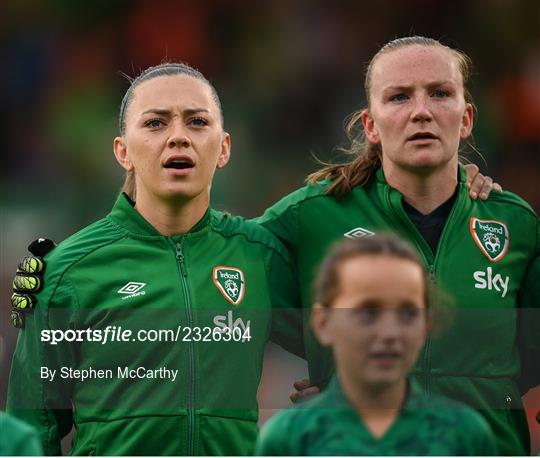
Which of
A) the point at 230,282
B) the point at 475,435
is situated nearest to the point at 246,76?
the point at 230,282

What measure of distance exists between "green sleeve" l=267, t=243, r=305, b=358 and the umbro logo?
1.34ft

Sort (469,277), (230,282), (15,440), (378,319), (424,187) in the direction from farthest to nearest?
(424,187) → (469,277) → (230,282) → (15,440) → (378,319)

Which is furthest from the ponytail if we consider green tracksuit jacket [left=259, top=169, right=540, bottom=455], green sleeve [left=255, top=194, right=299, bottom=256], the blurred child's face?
the blurred child's face

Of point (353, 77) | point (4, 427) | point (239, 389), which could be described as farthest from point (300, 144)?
point (4, 427)

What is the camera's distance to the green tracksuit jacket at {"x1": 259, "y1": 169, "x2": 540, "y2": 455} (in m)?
3.45

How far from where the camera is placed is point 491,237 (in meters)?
3.63

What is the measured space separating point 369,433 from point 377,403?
7 cm

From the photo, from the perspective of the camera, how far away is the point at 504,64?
724 centimetres

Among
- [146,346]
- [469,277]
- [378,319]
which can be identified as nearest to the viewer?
[378,319]

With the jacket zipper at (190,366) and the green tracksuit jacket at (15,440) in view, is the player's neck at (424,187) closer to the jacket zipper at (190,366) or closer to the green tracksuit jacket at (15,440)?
the jacket zipper at (190,366)

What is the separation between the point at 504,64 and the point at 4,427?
5.25 metres

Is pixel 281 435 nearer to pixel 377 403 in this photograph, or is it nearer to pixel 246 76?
pixel 377 403

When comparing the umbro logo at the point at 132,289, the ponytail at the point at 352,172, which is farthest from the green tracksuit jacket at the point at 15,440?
the ponytail at the point at 352,172

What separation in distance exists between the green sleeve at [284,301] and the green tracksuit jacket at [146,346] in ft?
0.09
